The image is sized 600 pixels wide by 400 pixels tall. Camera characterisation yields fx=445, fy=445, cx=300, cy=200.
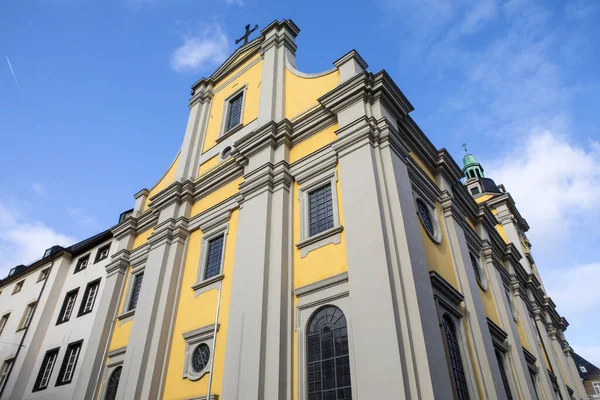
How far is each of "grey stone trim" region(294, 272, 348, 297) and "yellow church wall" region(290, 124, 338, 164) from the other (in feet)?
13.9

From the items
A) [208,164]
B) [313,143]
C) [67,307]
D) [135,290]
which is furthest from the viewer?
[67,307]

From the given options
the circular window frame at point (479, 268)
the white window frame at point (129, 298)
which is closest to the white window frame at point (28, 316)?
the white window frame at point (129, 298)

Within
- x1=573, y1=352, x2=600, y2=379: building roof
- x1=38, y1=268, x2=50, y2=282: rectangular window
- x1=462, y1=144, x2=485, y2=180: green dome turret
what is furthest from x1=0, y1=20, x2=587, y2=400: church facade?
x1=573, y1=352, x2=600, y2=379: building roof

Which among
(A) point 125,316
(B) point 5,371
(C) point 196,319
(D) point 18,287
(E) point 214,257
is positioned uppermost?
(D) point 18,287

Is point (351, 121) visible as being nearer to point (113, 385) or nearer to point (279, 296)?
point (279, 296)

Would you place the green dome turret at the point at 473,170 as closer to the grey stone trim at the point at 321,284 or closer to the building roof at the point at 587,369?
the building roof at the point at 587,369

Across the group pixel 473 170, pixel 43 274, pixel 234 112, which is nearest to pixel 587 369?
pixel 473 170

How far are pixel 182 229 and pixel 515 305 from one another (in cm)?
1496

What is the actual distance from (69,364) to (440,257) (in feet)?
54.3

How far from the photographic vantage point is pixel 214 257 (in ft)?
47.3

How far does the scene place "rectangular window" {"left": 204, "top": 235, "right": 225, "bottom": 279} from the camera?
46.0ft

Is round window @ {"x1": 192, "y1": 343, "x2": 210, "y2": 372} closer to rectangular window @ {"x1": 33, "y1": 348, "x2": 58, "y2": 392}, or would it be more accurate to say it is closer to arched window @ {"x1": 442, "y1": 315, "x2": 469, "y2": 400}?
arched window @ {"x1": 442, "y1": 315, "x2": 469, "y2": 400}

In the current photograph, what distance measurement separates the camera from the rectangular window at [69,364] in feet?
61.3

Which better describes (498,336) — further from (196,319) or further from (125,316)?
(125,316)
